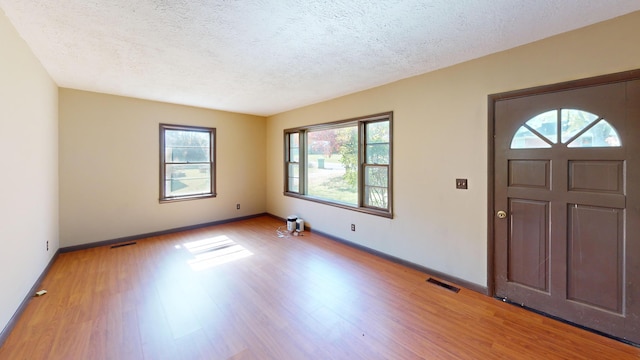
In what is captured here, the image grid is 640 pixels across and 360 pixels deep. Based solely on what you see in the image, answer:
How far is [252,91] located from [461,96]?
284 centimetres

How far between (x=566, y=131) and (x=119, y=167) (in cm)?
583

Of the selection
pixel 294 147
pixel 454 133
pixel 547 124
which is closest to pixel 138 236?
pixel 294 147

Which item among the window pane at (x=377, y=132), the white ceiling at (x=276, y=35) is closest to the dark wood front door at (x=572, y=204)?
the white ceiling at (x=276, y=35)

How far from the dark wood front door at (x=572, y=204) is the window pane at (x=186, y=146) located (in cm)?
491

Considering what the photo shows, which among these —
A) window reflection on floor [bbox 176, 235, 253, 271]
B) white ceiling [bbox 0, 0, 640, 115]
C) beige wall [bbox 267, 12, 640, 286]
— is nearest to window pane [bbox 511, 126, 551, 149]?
beige wall [bbox 267, 12, 640, 286]

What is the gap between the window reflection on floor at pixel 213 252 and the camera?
3504 mm

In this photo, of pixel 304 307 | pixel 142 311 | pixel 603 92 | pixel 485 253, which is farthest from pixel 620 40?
pixel 142 311

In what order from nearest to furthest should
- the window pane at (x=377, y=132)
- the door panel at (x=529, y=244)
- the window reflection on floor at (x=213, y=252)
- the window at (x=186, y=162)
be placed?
1. the door panel at (x=529, y=244)
2. the window reflection on floor at (x=213, y=252)
3. the window pane at (x=377, y=132)
4. the window at (x=186, y=162)

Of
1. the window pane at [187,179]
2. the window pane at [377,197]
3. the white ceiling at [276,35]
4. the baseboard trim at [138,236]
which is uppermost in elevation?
the white ceiling at [276,35]

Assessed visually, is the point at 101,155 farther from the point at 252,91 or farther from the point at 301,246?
the point at 301,246

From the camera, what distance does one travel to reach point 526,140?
2436 mm

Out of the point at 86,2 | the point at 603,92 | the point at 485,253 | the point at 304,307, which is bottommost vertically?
the point at 304,307

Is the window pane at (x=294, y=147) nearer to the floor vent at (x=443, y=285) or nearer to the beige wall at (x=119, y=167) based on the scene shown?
the beige wall at (x=119, y=167)

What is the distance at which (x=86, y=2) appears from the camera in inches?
71.2
